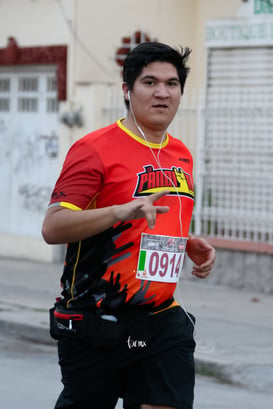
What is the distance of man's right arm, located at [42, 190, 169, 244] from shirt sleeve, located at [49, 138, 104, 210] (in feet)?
0.14

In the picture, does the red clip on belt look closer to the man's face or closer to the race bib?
the race bib

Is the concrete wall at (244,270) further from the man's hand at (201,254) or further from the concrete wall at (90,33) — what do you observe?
the man's hand at (201,254)

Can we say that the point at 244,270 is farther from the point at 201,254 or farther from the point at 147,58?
the point at 147,58

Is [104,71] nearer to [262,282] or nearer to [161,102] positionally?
[262,282]

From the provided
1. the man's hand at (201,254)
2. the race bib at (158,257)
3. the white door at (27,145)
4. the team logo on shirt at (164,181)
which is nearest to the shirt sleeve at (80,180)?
the team logo on shirt at (164,181)

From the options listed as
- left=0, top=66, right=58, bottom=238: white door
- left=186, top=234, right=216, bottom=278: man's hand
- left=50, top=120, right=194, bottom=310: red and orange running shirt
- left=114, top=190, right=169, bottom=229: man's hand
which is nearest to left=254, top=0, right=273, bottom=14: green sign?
left=0, top=66, right=58, bottom=238: white door

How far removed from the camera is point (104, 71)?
1370 cm

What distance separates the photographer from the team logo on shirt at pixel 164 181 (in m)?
3.88

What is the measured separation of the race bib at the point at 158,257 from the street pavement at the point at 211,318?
3.41 m

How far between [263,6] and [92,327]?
959 centimetres

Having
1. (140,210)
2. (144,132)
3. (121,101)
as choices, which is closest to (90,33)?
(121,101)

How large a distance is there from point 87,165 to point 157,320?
27.3 inches

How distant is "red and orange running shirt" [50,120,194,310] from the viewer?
3799 millimetres

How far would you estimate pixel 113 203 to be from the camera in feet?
12.6
